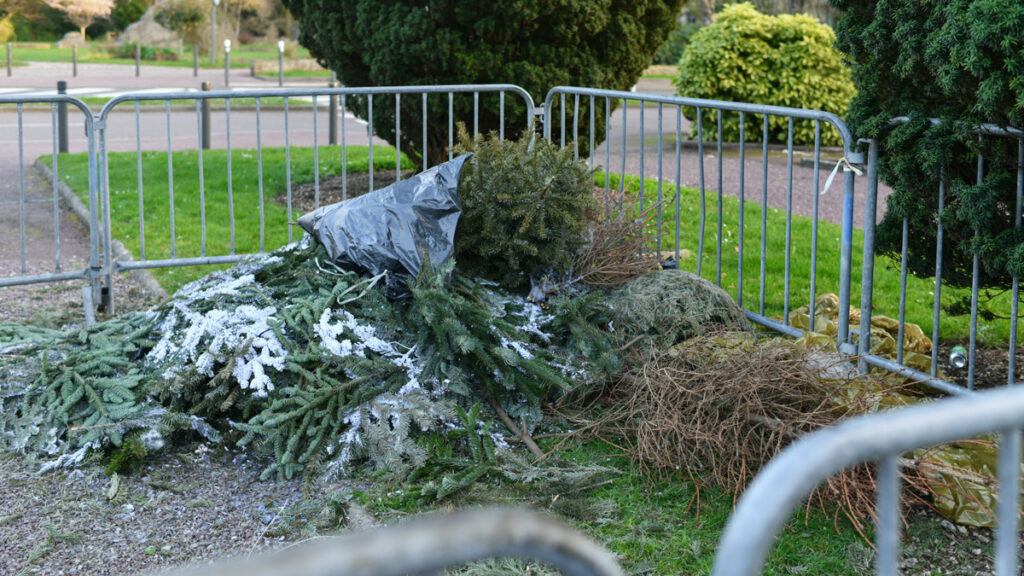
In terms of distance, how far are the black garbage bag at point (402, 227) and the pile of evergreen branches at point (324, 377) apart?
135mm

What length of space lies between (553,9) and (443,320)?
459 cm

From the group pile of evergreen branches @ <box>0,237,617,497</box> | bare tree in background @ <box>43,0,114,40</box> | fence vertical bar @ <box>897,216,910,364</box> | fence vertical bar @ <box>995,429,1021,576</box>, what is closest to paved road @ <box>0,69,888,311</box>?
fence vertical bar @ <box>897,216,910,364</box>

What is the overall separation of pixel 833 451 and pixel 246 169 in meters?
11.1

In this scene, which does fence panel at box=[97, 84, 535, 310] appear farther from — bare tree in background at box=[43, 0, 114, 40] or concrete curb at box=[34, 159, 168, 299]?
bare tree in background at box=[43, 0, 114, 40]

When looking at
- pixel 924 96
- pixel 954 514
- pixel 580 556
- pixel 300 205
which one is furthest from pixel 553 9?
pixel 580 556

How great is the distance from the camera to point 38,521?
3.91m

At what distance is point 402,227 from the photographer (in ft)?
16.9

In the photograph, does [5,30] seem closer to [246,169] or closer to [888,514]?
[246,169]

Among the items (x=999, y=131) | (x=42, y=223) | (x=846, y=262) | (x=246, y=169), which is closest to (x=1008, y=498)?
(x=999, y=131)

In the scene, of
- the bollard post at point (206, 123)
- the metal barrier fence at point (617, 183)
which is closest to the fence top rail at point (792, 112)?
the metal barrier fence at point (617, 183)

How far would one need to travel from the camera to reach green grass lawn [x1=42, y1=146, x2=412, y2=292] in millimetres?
8195

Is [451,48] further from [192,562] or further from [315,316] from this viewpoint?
[192,562]

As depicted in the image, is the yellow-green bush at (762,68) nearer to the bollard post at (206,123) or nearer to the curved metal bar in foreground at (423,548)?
the bollard post at (206,123)

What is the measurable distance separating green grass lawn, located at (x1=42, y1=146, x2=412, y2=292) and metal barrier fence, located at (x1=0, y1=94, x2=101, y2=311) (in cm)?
49
